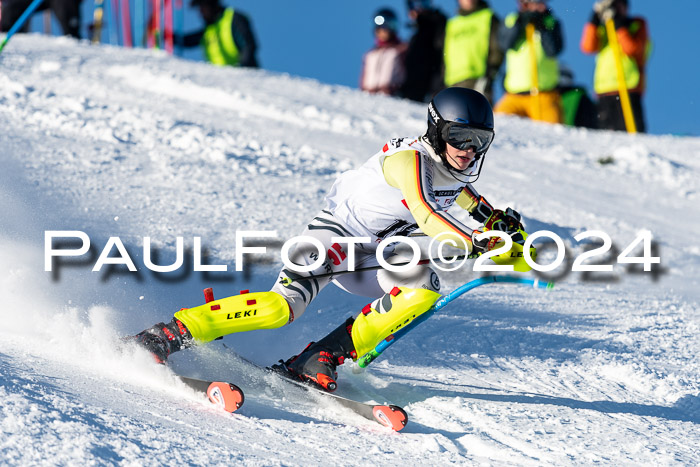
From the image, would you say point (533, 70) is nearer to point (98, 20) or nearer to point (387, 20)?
point (387, 20)

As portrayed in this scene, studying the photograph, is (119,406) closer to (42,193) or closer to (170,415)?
(170,415)

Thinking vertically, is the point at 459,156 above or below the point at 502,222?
above

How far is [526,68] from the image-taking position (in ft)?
33.3

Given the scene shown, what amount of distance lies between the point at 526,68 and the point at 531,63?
0.26ft

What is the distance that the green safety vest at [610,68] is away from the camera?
34.6ft

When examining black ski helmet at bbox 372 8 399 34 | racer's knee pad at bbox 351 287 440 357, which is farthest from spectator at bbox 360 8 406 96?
racer's knee pad at bbox 351 287 440 357

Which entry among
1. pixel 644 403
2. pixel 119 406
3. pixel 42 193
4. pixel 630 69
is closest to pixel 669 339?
pixel 644 403

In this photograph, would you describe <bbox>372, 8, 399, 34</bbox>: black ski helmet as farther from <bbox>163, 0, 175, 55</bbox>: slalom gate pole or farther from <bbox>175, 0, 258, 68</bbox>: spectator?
<bbox>163, 0, 175, 55</bbox>: slalom gate pole

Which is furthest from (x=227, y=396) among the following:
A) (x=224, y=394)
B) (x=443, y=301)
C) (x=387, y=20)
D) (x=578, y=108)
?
(x=578, y=108)

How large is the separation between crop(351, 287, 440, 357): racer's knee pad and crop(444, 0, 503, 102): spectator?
254 inches

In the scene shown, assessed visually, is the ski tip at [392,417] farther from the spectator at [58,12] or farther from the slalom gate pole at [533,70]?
the spectator at [58,12]

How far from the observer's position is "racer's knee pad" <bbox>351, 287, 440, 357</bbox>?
3723 mm

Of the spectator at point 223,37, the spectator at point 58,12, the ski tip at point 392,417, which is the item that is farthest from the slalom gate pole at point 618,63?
the ski tip at point 392,417

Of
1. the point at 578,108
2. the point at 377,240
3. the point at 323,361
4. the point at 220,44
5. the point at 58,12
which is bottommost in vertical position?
the point at 323,361
